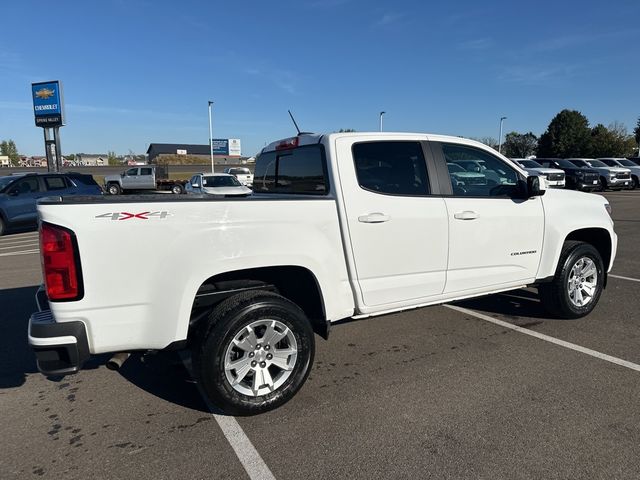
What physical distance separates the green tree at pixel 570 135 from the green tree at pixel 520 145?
13.8 m

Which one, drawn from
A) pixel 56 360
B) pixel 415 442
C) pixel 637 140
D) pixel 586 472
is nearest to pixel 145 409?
pixel 56 360

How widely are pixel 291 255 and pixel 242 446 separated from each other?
126 centimetres

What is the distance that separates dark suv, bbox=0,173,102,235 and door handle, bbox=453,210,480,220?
12010 millimetres

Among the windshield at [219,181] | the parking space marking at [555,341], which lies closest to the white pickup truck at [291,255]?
the parking space marking at [555,341]

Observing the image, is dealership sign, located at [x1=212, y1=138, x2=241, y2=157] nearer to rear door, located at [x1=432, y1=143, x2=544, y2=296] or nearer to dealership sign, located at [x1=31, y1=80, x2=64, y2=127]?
dealership sign, located at [x1=31, y1=80, x2=64, y2=127]

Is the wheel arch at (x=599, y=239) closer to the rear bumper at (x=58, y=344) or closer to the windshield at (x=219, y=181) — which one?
the rear bumper at (x=58, y=344)

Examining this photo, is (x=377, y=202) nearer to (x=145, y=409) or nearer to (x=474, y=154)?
(x=474, y=154)

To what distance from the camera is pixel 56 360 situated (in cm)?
263

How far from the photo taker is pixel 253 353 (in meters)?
3.12

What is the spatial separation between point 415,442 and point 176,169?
8049cm

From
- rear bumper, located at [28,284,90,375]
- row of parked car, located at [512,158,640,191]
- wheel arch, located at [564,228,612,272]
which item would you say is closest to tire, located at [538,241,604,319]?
wheel arch, located at [564,228,612,272]

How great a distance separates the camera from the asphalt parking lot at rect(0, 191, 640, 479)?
258cm

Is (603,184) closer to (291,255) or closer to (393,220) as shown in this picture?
(393,220)

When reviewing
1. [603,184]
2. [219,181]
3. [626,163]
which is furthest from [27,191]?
[626,163]
